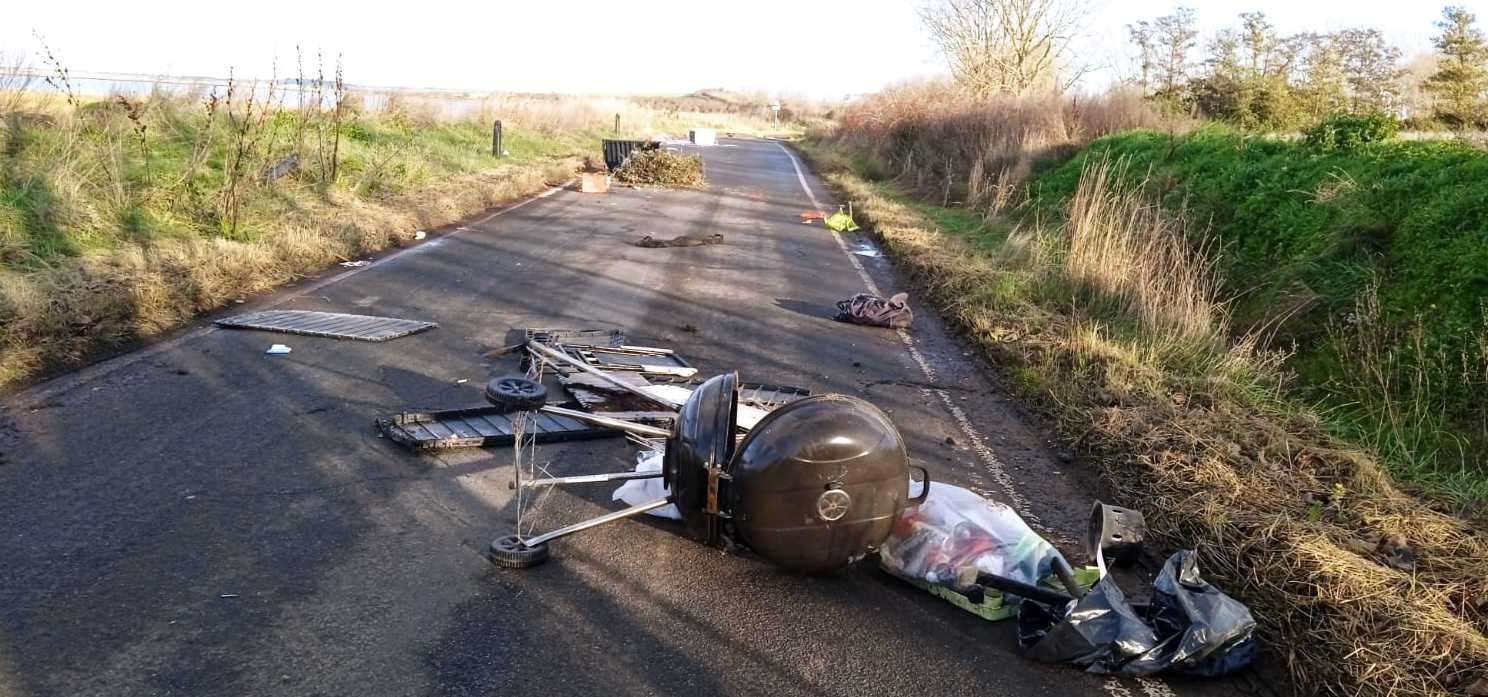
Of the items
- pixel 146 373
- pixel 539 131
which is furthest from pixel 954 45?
pixel 146 373

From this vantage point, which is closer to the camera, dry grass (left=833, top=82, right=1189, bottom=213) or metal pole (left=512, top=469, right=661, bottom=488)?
metal pole (left=512, top=469, right=661, bottom=488)

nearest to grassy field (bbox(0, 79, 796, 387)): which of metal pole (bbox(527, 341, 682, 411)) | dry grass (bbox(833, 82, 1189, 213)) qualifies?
metal pole (bbox(527, 341, 682, 411))

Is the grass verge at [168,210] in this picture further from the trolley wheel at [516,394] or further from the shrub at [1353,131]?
the shrub at [1353,131]

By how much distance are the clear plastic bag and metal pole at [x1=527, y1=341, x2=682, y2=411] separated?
2022 millimetres

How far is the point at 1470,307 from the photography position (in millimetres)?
7848

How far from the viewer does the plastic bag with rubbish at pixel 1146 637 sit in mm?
4023

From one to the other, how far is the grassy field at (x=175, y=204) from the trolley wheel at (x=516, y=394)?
11.6 feet

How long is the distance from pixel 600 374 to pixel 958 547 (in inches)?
112

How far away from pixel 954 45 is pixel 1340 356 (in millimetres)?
33727

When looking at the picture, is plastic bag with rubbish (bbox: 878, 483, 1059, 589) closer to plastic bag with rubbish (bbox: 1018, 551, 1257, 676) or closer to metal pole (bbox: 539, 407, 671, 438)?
plastic bag with rubbish (bbox: 1018, 551, 1257, 676)

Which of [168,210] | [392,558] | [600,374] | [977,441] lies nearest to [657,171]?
[168,210]

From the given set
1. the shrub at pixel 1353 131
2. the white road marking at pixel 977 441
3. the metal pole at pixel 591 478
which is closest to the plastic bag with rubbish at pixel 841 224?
the white road marking at pixel 977 441

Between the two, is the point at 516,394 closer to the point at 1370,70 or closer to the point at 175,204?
the point at 175,204

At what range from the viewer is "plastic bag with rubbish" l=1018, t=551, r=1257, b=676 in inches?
158
